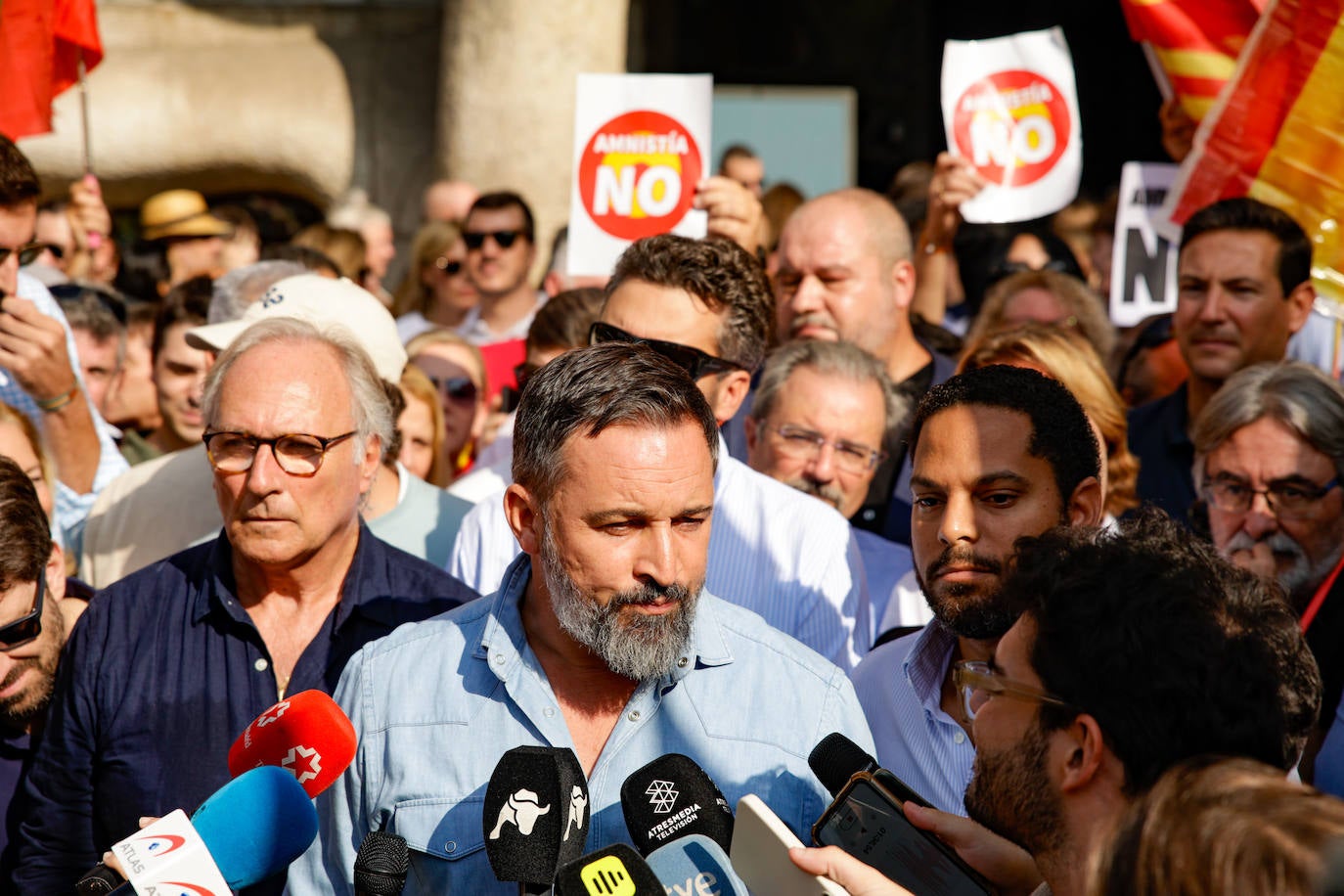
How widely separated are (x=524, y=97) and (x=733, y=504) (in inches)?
296

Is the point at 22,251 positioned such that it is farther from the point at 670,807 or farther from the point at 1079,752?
the point at 1079,752

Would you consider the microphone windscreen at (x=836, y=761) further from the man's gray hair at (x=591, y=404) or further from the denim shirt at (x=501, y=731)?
the man's gray hair at (x=591, y=404)

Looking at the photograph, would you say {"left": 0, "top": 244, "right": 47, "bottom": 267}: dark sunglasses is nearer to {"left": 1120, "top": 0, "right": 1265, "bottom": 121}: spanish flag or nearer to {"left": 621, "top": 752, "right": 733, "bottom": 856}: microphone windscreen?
{"left": 621, "top": 752, "right": 733, "bottom": 856}: microphone windscreen

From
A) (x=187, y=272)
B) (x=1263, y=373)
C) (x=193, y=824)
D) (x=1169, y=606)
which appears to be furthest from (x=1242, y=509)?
(x=187, y=272)

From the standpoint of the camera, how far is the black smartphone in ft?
8.23

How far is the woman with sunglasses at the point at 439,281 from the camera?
363 inches

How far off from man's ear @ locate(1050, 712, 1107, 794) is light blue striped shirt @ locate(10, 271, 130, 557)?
11.2ft

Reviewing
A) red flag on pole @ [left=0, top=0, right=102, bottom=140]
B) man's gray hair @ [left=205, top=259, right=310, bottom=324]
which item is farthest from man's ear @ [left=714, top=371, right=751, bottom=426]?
red flag on pole @ [left=0, top=0, right=102, bottom=140]

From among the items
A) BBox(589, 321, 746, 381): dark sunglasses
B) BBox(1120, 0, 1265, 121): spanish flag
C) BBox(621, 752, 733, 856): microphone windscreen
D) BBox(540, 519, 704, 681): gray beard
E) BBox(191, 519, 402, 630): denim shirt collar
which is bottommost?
BBox(191, 519, 402, 630): denim shirt collar

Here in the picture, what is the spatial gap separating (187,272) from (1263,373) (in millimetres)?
6440

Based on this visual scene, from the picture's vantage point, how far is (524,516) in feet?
10.5

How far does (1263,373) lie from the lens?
471 cm

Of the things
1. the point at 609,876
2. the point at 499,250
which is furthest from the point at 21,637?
the point at 499,250

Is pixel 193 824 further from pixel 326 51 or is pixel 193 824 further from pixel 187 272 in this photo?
pixel 326 51
